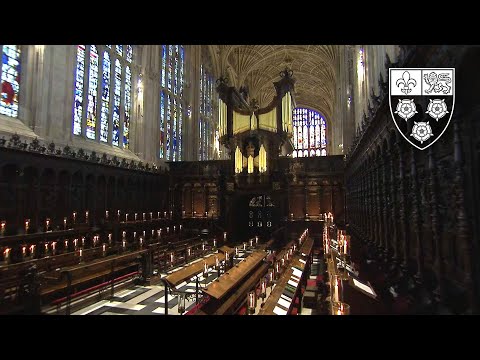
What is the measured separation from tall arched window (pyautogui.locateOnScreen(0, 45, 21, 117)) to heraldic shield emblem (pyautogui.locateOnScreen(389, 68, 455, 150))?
11.8 m

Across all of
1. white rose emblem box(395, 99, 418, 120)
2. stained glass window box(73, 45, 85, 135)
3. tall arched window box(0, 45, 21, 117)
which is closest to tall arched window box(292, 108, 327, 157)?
stained glass window box(73, 45, 85, 135)

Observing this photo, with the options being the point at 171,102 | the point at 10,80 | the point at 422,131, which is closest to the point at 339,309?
the point at 422,131

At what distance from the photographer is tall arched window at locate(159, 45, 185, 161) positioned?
1930 centimetres

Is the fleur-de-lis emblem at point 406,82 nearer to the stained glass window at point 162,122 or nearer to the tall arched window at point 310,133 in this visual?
the stained glass window at point 162,122

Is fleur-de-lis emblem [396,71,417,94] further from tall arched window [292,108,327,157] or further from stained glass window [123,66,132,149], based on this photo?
tall arched window [292,108,327,157]

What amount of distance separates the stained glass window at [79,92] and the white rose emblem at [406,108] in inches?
502

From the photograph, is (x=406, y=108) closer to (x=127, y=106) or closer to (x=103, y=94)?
(x=103, y=94)

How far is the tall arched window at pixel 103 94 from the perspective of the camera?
12.6m

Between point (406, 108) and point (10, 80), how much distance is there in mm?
12249

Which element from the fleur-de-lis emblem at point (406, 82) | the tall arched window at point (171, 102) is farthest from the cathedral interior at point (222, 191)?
the tall arched window at point (171, 102)

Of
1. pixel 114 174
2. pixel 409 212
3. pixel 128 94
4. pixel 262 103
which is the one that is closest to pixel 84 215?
pixel 114 174

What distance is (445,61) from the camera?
3.33 meters

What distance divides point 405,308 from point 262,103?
134 feet

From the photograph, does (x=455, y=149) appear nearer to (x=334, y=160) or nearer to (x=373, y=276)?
(x=373, y=276)
